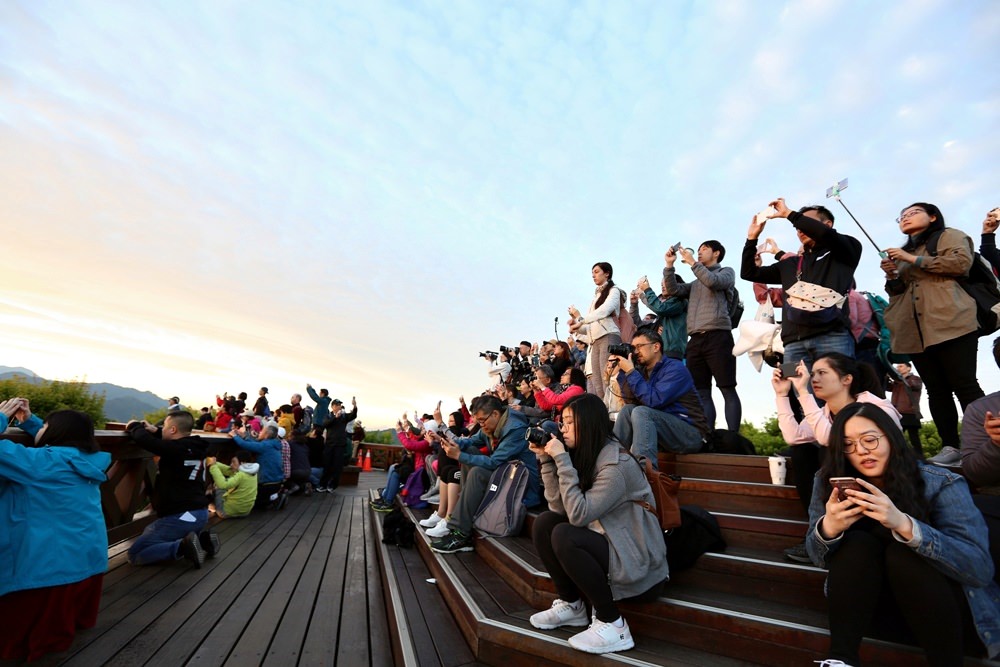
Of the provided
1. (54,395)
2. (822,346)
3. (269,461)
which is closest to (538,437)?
(822,346)

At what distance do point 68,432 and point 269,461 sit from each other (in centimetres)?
470

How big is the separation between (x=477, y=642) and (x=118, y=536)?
3.76 m

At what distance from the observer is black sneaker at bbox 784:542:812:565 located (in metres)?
2.28

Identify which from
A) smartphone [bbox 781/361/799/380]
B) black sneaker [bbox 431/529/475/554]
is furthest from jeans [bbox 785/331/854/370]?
black sneaker [bbox 431/529/475/554]

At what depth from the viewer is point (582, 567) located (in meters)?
2.09

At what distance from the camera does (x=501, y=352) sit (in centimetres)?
861

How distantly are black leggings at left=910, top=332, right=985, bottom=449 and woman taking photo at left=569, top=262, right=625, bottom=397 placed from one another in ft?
8.60

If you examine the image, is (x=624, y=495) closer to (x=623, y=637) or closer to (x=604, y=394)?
(x=623, y=637)

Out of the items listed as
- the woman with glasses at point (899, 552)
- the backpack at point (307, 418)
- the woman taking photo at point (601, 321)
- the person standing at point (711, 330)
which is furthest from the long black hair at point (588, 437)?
the backpack at point (307, 418)

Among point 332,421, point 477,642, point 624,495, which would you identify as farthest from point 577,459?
point 332,421

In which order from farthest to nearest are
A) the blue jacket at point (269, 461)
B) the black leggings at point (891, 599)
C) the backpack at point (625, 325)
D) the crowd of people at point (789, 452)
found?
the blue jacket at point (269, 461)
the backpack at point (625, 325)
the crowd of people at point (789, 452)
the black leggings at point (891, 599)

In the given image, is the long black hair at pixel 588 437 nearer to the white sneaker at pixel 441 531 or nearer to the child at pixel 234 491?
the white sneaker at pixel 441 531

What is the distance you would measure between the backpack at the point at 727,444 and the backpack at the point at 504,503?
1533 mm

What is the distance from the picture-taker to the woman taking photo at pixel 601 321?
523 centimetres
